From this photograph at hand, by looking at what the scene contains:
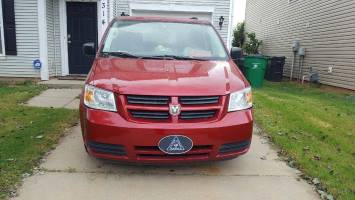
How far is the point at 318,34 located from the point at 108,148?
1226 cm

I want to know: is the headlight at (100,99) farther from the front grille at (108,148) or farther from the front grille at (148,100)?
the front grille at (108,148)

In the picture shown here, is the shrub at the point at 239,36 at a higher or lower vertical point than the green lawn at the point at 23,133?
higher

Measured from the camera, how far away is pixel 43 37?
10766 mm

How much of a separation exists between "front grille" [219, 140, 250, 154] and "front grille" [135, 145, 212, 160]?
0.49 ft

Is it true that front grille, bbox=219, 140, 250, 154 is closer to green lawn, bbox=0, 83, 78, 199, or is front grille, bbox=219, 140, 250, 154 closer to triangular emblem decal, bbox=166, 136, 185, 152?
triangular emblem decal, bbox=166, 136, 185, 152

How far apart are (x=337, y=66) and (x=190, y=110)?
10.1 meters

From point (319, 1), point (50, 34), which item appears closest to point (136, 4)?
point (50, 34)

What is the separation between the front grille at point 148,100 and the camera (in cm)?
369

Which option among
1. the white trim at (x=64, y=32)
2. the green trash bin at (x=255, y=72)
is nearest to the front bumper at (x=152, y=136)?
the white trim at (x=64, y=32)

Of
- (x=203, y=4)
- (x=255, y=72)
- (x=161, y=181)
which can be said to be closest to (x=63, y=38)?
(x=203, y=4)

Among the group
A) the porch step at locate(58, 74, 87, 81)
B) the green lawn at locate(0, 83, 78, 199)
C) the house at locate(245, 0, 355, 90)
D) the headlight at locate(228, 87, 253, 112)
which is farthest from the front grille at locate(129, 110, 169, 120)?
the house at locate(245, 0, 355, 90)

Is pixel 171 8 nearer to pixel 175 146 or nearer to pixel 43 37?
pixel 43 37

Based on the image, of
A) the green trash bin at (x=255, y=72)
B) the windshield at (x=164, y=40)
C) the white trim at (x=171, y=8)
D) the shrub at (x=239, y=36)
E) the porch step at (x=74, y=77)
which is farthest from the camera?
the shrub at (x=239, y=36)

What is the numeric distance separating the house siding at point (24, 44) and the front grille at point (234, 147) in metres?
8.59
